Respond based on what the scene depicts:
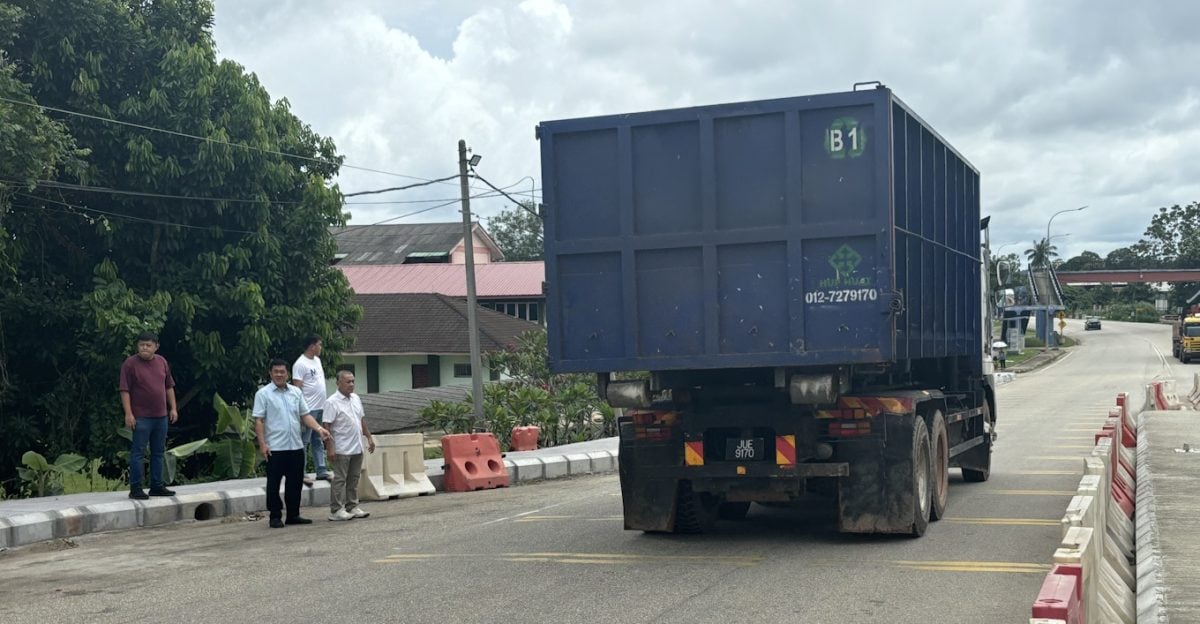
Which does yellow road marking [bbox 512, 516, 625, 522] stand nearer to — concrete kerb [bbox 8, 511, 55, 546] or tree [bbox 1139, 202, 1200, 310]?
concrete kerb [bbox 8, 511, 55, 546]

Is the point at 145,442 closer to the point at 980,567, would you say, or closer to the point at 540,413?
the point at 980,567

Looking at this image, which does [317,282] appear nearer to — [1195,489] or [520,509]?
[520,509]

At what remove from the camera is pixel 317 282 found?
22.0 meters

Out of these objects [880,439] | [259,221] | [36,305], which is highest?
[259,221]

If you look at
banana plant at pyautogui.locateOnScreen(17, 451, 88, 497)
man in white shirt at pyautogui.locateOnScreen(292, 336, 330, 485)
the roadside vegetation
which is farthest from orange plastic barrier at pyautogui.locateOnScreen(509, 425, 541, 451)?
banana plant at pyautogui.locateOnScreen(17, 451, 88, 497)

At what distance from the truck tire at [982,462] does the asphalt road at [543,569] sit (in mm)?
568

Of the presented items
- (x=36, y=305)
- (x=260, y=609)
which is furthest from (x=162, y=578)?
(x=36, y=305)

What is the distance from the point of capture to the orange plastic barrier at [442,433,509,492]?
16.7 meters

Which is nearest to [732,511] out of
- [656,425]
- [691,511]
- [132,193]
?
[691,511]

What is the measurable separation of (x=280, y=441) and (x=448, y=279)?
45.6 metres

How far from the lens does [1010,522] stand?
11633mm

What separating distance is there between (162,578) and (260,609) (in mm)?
1752

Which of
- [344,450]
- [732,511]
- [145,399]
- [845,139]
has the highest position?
[845,139]

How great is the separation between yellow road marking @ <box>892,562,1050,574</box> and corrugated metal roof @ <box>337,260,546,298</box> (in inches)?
1806
